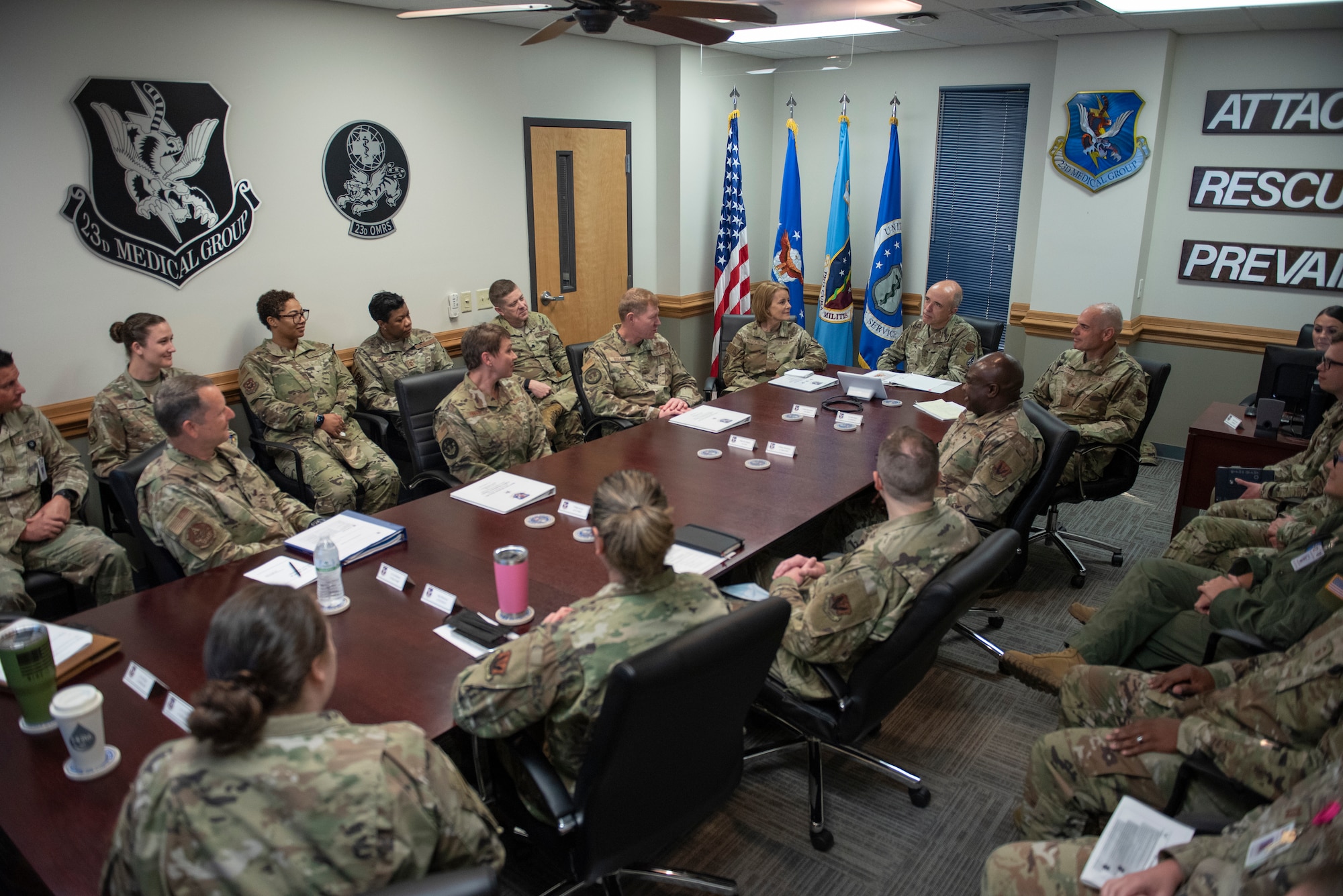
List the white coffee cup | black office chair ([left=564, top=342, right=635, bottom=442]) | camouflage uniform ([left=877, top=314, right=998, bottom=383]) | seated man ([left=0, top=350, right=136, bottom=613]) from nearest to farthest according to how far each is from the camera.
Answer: the white coffee cup
seated man ([left=0, top=350, right=136, bottom=613])
black office chair ([left=564, top=342, right=635, bottom=442])
camouflage uniform ([left=877, top=314, right=998, bottom=383])

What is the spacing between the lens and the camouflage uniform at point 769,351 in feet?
17.4

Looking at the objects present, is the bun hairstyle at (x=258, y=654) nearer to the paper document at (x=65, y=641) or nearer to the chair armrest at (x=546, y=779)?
the chair armrest at (x=546, y=779)

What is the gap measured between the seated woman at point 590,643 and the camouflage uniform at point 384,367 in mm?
3241

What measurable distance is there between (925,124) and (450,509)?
511 cm

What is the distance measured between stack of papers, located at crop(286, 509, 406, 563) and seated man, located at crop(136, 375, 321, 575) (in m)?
0.13

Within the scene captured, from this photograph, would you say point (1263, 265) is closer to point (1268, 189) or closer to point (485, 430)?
point (1268, 189)

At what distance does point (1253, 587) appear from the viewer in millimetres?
2715

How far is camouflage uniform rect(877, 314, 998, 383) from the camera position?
514 cm

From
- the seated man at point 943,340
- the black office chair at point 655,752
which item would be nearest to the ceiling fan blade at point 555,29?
the black office chair at point 655,752

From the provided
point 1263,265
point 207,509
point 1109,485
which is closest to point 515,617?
point 207,509

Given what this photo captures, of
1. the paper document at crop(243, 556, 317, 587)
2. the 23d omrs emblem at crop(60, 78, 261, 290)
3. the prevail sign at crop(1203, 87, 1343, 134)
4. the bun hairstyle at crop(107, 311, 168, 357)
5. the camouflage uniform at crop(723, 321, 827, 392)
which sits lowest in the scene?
the paper document at crop(243, 556, 317, 587)

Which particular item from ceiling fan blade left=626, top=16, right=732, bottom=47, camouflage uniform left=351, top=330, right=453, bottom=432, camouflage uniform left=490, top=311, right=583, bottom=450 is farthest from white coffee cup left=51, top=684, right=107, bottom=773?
camouflage uniform left=490, top=311, right=583, bottom=450

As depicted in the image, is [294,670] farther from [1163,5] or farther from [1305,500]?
[1163,5]

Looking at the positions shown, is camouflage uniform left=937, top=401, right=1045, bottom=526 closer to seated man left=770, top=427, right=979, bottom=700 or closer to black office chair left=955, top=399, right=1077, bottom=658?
black office chair left=955, top=399, right=1077, bottom=658
